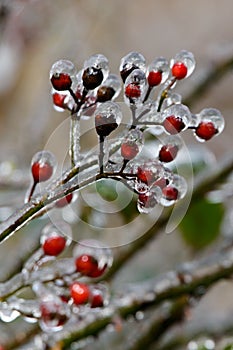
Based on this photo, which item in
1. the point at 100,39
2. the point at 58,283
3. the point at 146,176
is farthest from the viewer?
the point at 100,39

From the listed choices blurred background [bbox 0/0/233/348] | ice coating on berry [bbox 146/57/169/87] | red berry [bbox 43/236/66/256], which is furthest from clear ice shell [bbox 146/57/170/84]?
blurred background [bbox 0/0/233/348]

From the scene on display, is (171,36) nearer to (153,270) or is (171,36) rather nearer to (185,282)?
(153,270)

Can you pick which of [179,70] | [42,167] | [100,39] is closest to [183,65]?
[179,70]

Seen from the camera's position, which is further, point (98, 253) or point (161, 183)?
point (98, 253)

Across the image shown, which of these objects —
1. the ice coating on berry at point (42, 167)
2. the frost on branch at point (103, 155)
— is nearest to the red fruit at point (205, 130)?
the frost on branch at point (103, 155)

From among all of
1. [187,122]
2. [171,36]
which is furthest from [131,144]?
[171,36]

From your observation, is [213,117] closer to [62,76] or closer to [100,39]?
[62,76]
